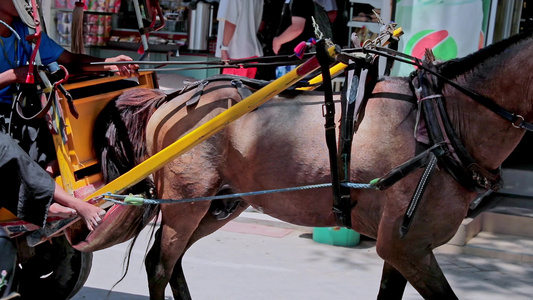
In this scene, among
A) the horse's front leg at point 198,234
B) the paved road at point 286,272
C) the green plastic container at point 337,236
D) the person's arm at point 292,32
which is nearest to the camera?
the horse's front leg at point 198,234

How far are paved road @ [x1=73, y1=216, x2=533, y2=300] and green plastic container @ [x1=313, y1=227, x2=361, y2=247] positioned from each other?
0.06 meters

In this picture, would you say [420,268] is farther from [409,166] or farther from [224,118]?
[224,118]

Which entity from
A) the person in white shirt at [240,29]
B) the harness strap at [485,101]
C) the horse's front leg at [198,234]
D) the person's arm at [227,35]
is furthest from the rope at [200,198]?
the person's arm at [227,35]

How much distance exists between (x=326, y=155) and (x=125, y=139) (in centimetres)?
130

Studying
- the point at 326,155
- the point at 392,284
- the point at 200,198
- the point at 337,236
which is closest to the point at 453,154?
the point at 326,155

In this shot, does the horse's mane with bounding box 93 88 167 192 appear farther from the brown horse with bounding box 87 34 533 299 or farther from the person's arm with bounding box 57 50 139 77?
the person's arm with bounding box 57 50 139 77

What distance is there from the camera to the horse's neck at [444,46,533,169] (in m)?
3.28

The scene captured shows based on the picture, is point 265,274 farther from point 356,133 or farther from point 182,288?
point 356,133

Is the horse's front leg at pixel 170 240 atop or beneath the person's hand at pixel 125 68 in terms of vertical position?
beneath

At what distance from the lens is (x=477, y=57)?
344cm

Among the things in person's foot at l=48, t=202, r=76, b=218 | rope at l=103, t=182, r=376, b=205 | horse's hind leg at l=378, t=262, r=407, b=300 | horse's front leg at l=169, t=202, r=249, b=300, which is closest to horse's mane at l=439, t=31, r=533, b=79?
rope at l=103, t=182, r=376, b=205

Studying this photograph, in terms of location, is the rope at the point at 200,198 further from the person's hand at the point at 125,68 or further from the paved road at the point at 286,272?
the paved road at the point at 286,272

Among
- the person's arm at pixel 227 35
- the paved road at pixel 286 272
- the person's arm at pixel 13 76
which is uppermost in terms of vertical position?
the person's arm at pixel 227 35

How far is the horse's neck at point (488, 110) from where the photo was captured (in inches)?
129
